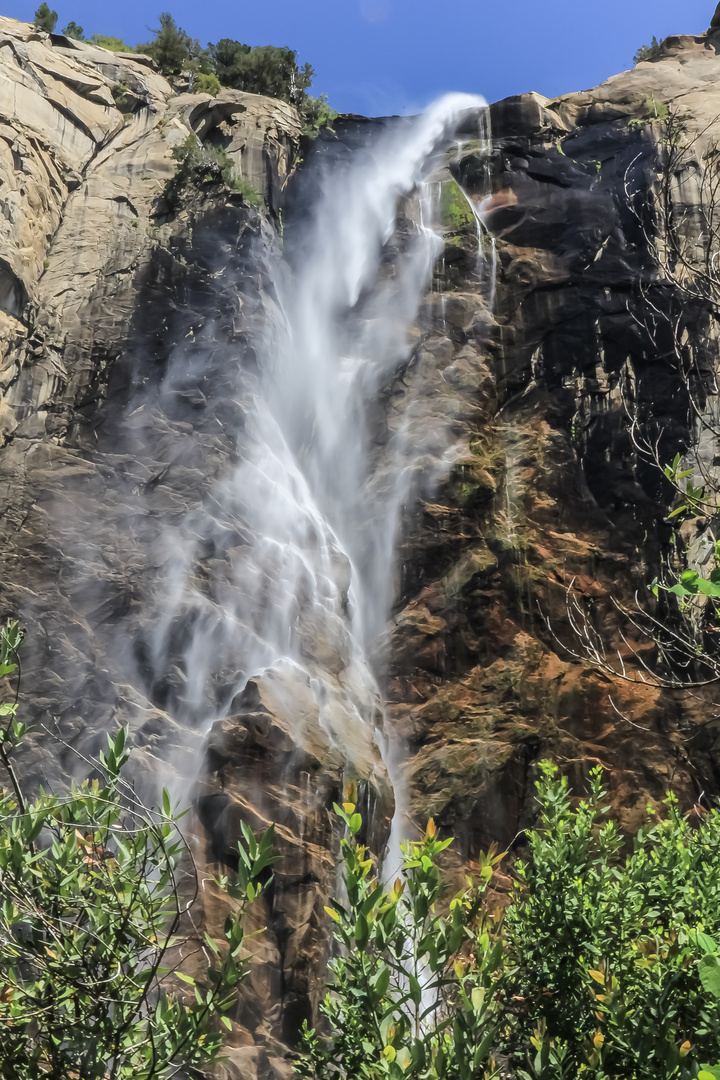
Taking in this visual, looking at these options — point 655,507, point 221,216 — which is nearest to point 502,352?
point 655,507

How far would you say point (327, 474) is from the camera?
1652 centimetres

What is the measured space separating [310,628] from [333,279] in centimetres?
928

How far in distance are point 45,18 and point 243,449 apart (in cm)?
1792

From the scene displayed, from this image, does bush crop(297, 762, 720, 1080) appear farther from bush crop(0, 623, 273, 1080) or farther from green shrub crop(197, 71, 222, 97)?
green shrub crop(197, 71, 222, 97)

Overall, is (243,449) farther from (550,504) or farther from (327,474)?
(550,504)

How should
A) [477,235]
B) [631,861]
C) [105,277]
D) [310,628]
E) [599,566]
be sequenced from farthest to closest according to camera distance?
[477,235], [105,277], [599,566], [310,628], [631,861]

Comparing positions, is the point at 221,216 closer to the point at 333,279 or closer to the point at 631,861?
the point at 333,279

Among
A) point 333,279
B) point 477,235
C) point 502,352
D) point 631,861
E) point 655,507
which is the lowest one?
point 631,861

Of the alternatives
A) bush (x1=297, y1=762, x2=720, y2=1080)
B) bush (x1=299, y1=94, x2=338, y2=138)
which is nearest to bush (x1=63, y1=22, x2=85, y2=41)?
bush (x1=299, y1=94, x2=338, y2=138)

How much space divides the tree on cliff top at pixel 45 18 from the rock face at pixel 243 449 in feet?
15.4

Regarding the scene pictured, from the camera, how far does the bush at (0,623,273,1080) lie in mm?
3641

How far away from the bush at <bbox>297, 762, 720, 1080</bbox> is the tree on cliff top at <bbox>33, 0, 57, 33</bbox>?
26.3 m

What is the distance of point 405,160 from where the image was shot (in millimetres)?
21703

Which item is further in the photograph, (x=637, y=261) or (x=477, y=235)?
(x=477, y=235)
